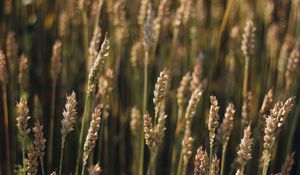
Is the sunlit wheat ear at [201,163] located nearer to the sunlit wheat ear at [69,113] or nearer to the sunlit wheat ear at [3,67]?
the sunlit wheat ear at [69,113]

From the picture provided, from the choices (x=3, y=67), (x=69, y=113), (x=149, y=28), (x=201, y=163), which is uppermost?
(x=149, y=28)

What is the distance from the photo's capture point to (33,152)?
100 cm

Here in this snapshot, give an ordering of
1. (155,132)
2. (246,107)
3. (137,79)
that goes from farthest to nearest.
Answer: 1. (137,79)
2. (246,107)
3. (155,132)

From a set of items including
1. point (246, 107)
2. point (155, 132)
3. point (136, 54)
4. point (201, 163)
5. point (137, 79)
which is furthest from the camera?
point (137, 79)

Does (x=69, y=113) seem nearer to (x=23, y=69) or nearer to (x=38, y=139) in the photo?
(x=38, y=139)

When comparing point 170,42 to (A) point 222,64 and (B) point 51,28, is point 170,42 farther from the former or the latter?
(B) point 51,28

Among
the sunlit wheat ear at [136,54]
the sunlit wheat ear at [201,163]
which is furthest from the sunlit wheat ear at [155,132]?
the sunlit wheat ear at [136,54]

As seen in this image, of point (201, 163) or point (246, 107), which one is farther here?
point (246, 107)

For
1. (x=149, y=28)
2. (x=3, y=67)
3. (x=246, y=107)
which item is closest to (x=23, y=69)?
(x=3, y=67)

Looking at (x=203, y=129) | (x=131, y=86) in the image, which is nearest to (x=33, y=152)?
(x=203, y=129)

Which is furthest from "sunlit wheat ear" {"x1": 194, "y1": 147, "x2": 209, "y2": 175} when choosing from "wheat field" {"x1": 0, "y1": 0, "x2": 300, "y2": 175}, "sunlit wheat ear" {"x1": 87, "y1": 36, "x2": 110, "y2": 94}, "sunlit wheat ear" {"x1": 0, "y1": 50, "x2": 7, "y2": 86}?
"sunlit wheat ear" {"x1": 0, "y1": 50, "x2": 7, "y2": 86}

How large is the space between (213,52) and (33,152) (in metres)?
0.98

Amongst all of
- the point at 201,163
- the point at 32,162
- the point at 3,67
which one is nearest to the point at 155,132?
the point at 201,163

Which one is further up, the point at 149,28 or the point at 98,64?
the point at 149,28
